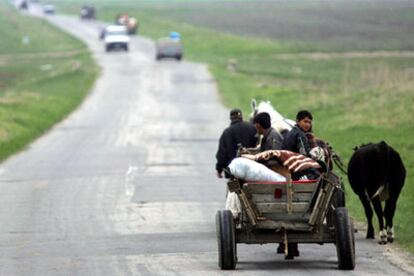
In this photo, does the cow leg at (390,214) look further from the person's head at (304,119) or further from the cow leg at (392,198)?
the person's head at (304,119)

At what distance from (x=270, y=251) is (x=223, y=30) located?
98798 millimetres

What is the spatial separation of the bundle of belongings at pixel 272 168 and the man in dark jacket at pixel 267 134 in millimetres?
966

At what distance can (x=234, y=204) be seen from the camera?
45.2ft

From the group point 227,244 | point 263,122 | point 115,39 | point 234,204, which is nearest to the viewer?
point 227,244

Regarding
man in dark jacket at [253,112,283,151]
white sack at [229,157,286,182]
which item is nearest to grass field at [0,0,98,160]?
man in dark jacket at [253,112,283,151]

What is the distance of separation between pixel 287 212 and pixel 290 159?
2.38 feet

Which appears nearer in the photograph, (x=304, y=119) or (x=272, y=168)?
(x=272, y=168)

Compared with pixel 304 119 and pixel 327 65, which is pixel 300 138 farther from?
pixel 327 65

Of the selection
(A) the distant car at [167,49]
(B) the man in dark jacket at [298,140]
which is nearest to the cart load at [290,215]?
(B) the man in dark jacket at [298,140]

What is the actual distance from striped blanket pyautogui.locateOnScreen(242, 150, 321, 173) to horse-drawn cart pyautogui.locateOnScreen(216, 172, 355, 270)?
0.38m

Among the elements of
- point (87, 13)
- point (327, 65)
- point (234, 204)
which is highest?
point (234, 204)

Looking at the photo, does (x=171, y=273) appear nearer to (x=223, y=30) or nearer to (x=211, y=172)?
(x=211, y=172)

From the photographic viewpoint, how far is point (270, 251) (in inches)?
600

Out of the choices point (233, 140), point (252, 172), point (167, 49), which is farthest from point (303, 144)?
point (167, 49)
